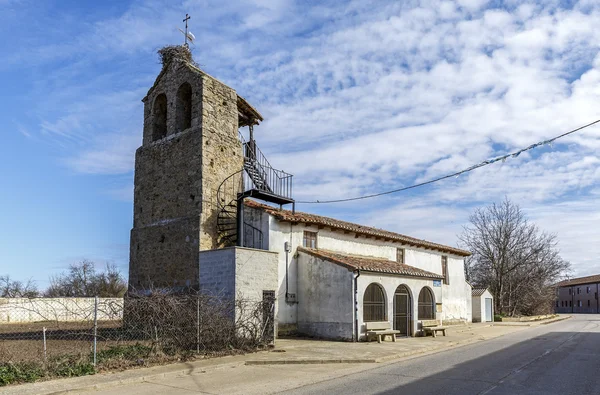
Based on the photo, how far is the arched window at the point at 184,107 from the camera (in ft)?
72.0

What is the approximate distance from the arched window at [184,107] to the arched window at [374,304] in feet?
34.7

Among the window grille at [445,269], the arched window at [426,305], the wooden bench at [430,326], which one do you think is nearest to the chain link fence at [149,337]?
the wooden bench at [430,326]

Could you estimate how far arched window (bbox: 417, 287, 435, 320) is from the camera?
2208 cm

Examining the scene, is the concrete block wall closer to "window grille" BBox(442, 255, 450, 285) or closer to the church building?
the church building

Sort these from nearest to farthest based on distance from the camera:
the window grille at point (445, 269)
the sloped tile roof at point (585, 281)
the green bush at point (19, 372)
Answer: the green bush at point (19, 372) < the window grille at point (445, 269) < the sloped tile roof at point (585, 281)

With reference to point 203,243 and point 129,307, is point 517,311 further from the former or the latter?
point 129,307

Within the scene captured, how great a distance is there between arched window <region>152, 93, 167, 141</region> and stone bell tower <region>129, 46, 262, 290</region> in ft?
0.15

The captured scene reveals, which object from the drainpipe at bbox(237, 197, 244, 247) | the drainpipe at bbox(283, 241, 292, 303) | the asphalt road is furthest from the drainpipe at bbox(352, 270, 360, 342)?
the drainpipe at bbox(237, 197, 244, 247)

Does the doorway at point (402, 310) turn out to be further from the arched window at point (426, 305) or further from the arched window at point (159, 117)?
the arched window at point (159, 117)

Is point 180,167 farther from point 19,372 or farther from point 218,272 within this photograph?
point 19,372

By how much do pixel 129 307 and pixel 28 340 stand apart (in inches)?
270

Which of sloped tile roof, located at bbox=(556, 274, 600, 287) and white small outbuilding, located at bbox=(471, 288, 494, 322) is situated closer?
white small outbuilding, located at bbox=(471, 288, 494, 322)

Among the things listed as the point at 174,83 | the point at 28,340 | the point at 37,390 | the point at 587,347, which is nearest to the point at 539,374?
the point at 587,347

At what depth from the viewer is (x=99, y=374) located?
1074 centimetres
